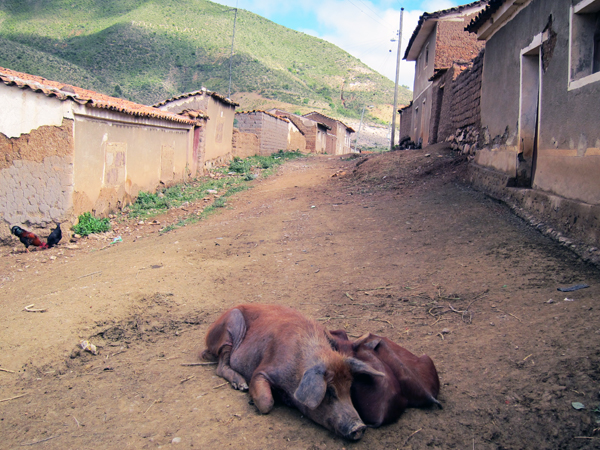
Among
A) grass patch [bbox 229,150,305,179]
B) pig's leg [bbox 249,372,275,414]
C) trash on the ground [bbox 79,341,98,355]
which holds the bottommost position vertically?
trash on the ground [bbox 79,341,98,355]

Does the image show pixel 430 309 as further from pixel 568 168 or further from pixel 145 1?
pixel 145 1

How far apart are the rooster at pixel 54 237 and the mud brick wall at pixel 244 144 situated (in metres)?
11.8

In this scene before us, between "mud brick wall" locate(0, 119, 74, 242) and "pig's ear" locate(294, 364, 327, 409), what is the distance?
27.0 ft

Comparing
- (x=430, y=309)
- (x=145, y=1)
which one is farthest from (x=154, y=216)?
(x=145, y=1)

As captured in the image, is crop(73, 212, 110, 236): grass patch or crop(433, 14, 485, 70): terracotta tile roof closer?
crop(73, 212, 110, 236): grass patch

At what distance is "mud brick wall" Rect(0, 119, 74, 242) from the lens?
856cm

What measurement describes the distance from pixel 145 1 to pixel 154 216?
65.7 meters

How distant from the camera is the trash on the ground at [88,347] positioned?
417cm

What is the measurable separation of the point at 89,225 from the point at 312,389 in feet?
27.6

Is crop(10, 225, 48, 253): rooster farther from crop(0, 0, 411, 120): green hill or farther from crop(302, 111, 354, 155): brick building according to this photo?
crop(0, 0, 411, 120): green hill

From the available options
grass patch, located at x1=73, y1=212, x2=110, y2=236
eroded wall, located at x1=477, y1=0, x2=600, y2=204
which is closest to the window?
eroded wall, located at x1=477, y1=0, x2=600, y2=204

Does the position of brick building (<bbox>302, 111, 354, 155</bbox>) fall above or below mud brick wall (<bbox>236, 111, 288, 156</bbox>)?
above

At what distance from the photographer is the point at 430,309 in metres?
4.53

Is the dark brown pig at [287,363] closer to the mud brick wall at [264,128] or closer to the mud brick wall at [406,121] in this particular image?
the mud brick wall at [264,128]
